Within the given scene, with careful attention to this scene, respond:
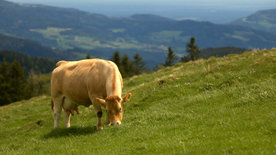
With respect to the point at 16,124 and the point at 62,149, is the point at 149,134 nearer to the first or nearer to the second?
the point at 62,149

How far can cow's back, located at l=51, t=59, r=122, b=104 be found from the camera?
42.5 feet

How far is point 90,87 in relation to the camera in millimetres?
13297

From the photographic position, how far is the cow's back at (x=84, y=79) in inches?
510

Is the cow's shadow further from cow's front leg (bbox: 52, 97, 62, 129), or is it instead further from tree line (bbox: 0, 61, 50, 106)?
tree line (bbox: 0, 61, 50, 106)

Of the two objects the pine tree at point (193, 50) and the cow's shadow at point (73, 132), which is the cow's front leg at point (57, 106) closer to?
the cow's shadow at point (73, 132)

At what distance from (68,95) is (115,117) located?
423 cm

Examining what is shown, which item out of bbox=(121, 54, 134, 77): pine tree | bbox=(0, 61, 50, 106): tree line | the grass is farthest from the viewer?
bbox=(121, 54, 134, 77): pine tree

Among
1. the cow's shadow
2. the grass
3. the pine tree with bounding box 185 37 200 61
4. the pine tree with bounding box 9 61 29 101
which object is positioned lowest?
the pine tree with bounding box 9 61 29 101

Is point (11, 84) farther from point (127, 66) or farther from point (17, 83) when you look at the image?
point (127, 66)

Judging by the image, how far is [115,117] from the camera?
38.4 feet

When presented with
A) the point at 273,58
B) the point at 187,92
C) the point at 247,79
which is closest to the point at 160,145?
the point at 187,92

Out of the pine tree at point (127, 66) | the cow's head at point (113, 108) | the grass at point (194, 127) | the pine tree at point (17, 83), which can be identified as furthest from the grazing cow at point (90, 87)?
the pine tree at point (127, 66)

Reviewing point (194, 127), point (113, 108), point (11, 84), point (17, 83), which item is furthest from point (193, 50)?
point (194, 127)

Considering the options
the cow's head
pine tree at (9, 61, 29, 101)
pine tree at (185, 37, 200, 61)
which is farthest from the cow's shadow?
pine tree at (185, 37, 200, 61)
